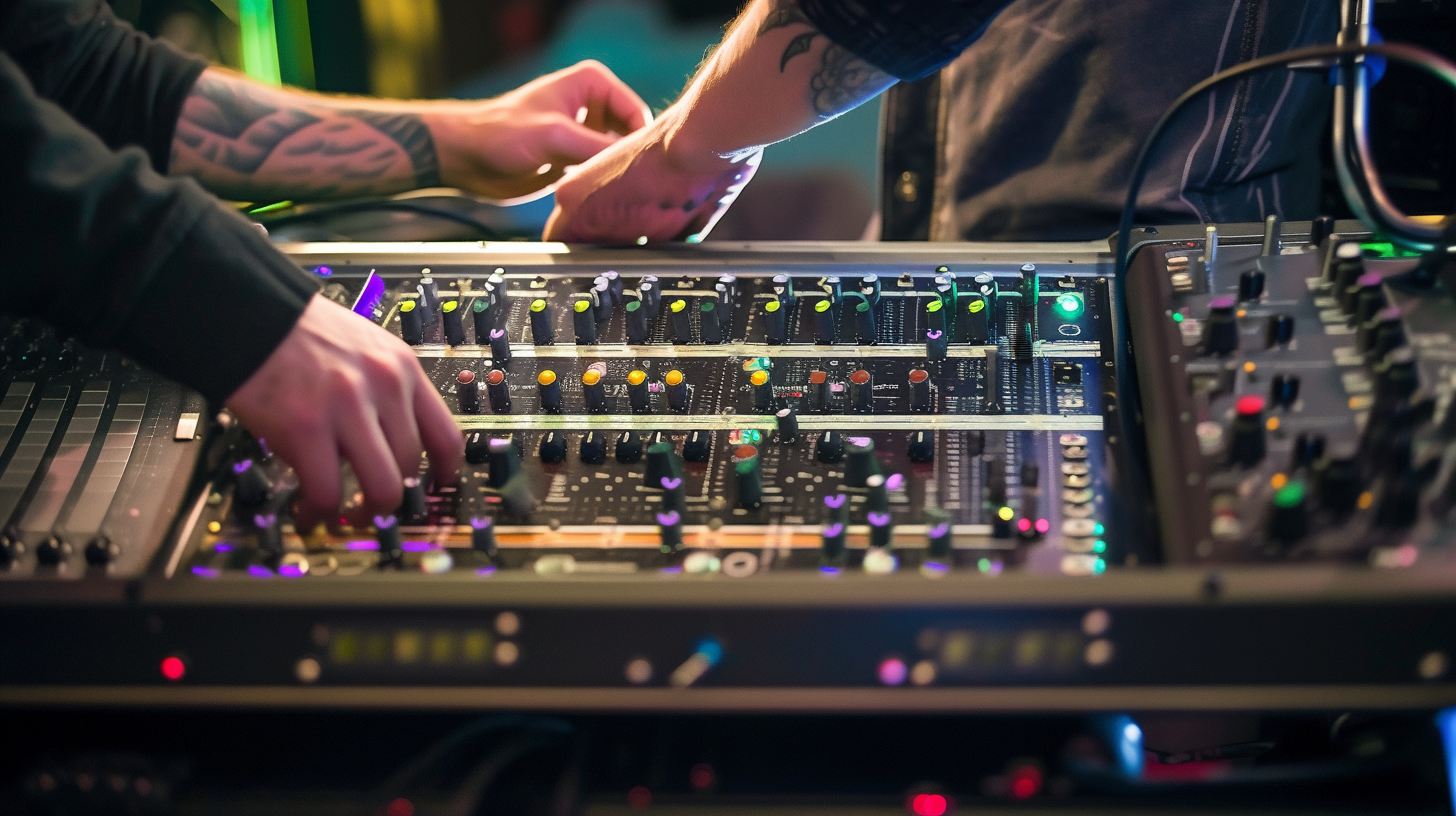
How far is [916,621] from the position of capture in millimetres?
577

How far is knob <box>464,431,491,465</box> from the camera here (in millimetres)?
856

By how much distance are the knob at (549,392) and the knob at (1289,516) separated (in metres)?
0.55

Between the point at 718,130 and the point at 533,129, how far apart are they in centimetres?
40

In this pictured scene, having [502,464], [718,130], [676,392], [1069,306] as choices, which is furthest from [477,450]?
[1069,306]

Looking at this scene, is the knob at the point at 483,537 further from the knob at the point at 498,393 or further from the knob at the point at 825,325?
the knob at the point at 825,325

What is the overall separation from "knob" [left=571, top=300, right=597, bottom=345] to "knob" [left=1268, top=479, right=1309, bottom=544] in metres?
0.59

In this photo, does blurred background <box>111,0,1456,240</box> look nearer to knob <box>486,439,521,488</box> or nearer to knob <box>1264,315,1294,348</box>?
knob <box>486,439,521,488</box>

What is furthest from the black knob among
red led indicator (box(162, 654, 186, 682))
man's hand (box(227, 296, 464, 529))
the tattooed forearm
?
the tattooed forearm

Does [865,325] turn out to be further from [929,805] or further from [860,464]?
[929,805]

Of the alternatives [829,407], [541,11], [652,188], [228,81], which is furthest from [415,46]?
[829,407]

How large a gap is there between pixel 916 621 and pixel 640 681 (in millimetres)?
160

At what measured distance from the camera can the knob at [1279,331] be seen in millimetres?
795

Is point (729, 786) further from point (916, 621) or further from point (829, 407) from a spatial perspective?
point (829, 407)

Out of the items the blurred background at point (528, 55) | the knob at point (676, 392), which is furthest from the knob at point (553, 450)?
the blurred background at point (528, 55)
